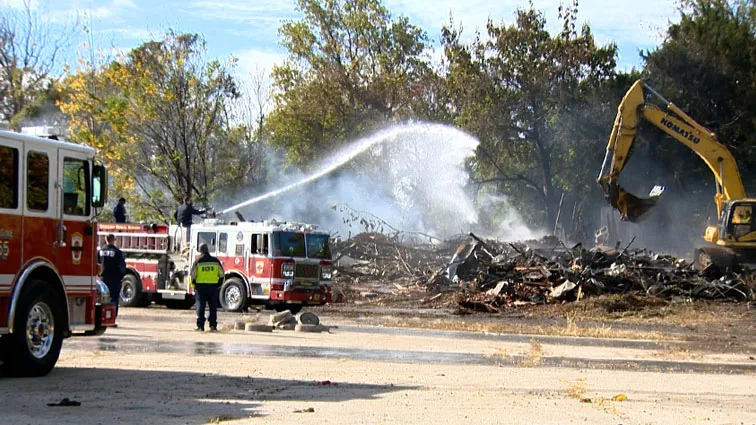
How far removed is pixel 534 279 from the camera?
1169 inches

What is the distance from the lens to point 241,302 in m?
27.1

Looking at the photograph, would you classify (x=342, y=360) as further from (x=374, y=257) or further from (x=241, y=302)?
(x=374, y=257)

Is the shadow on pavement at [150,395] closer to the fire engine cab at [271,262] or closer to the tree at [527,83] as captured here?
the fire engine cab at [271,262]

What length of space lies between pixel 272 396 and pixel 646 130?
40.1 metres

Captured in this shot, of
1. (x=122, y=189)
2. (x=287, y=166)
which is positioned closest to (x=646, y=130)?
(x=287, y=166)

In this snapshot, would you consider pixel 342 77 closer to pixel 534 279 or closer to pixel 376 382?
pixel 534 279

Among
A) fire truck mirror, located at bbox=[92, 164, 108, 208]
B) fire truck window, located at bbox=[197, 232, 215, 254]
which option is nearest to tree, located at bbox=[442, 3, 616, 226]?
fire truck window, located at bbox=[197, 232, 215, 254]

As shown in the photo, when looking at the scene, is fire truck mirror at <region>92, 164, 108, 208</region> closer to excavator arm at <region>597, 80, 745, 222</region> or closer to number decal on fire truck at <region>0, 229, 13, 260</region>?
number decal on fire truck at <region>0, 229, 13, 260</region>

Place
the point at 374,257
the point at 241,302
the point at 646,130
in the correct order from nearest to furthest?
1. the point at 241,302
2. the point at 374,257
3. the point at 646,130

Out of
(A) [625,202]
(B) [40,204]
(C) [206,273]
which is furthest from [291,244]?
(B) [40,204]

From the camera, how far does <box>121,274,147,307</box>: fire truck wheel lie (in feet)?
94.3

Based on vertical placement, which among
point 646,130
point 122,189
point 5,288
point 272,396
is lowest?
point 272,396

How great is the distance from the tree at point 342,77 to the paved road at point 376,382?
36.7 meters

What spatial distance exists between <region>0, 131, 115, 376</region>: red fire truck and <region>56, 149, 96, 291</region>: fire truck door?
0.5 inches
